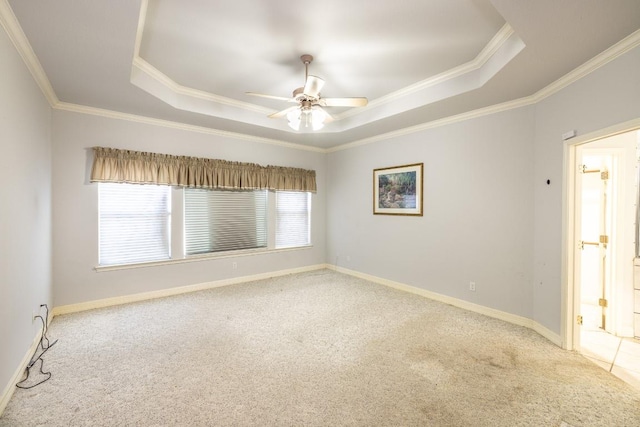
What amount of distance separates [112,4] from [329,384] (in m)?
3.05

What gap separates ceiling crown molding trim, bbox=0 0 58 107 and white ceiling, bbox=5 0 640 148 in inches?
2.0

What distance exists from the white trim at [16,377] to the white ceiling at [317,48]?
2.56m

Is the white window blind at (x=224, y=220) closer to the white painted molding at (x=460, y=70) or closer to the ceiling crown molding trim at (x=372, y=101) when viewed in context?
the ceiling crown molding trim at (x=372, y=101)

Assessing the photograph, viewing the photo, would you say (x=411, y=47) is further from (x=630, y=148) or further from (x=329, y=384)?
(x=329, y=384)

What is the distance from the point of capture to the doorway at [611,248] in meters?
2.77

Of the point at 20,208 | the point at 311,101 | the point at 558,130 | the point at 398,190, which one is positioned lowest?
the point at 20,208

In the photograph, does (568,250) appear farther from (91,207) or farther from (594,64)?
(91,207)

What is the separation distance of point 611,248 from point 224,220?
5.20m

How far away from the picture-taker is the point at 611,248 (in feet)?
10.5

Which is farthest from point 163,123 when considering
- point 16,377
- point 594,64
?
point 594,64

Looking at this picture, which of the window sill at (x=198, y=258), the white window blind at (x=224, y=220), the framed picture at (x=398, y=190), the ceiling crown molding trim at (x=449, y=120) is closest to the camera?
the ceiling crown molding trim at (x=449, y=120)

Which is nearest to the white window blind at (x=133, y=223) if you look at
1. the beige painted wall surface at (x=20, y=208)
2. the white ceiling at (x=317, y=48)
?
the beige painted wall surface at (x=20, y=208)

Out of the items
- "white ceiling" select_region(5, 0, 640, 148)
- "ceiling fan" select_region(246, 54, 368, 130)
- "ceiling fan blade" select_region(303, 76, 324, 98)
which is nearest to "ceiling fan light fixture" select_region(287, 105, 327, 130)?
"ceiling fan" select_region(246, 54, 368, 130)

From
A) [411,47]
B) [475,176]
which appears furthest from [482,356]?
[411,47]
